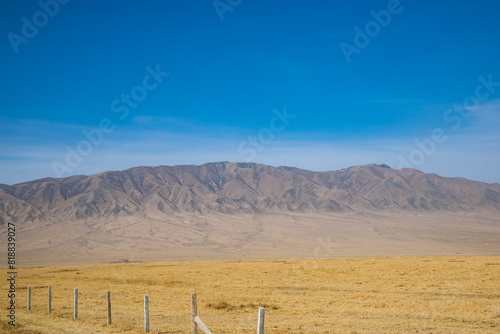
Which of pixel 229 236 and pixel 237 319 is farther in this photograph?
pixel 229 236

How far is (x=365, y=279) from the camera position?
108 ft

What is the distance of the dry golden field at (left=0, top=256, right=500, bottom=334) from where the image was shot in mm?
15352

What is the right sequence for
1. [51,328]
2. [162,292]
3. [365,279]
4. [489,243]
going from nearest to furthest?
[51,328] → [162,292] → [365,279] → [489,243]

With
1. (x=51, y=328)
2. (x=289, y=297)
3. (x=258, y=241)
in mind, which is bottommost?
(x=258, y=241)

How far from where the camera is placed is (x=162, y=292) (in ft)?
94.0

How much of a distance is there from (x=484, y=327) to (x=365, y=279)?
17982 mm

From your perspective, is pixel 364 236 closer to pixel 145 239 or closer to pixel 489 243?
pixel 489 243

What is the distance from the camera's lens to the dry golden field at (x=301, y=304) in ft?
50.4

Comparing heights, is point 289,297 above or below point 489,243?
above

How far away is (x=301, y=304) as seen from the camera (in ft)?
72.0

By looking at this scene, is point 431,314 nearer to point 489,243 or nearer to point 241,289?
point 241,289

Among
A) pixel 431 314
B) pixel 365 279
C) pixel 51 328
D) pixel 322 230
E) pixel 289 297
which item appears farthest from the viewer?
pixel 322 230

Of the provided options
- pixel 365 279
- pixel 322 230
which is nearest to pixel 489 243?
pixel 322 230

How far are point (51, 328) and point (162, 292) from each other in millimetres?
14472
